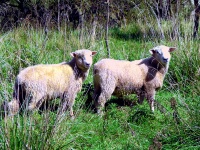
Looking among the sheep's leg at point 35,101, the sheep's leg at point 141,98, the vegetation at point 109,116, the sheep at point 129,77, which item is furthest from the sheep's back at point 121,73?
the sheep's leg at point 35,101

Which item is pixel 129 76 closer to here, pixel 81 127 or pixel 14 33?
pixel 81 127

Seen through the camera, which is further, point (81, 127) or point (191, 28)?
point (191, 28)

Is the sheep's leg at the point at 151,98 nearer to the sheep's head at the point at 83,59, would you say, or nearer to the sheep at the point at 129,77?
the sheep at the point at 129,77

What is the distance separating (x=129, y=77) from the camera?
5.23m

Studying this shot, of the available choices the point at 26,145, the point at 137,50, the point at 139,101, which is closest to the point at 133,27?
the point at 137,50

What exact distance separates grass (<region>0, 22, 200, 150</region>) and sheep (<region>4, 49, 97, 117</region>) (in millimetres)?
156

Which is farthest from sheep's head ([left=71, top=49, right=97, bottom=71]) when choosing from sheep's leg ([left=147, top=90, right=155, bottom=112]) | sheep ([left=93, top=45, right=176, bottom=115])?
sheep's leg ([left=147, top=90, right=155, bottom=112])

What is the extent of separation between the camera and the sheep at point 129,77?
16.5ft

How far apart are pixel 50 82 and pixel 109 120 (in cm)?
90

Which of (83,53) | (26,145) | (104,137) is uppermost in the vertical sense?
(83,53)

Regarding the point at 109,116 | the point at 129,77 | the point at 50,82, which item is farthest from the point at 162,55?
the point at 50,82

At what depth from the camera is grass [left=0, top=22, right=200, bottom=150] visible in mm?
3188

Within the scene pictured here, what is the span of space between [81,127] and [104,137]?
305 mm

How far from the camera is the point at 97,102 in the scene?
16.6 ft
